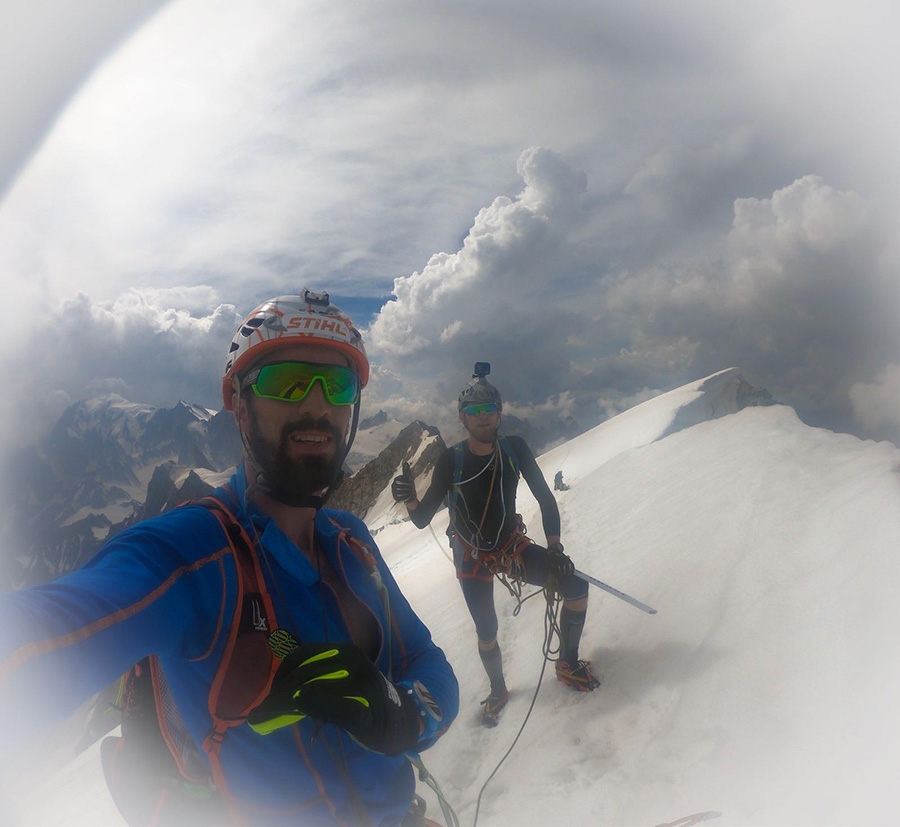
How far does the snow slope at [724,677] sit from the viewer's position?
2953mm

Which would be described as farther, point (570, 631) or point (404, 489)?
point (404, 489)

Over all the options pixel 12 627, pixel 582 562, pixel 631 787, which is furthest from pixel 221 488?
pixel 582 562

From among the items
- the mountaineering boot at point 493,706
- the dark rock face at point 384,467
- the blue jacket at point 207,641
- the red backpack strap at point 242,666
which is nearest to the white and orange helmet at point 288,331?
the blue jacket at point 207,641

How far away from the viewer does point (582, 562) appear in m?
7.29

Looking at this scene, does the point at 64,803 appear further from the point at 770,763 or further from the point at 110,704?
the point at 770,763

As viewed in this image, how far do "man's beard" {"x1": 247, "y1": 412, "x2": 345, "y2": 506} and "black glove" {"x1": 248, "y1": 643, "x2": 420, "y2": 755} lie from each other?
2.24 feet

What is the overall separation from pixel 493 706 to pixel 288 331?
4362 mm

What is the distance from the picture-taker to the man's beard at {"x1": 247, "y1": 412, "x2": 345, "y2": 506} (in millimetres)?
1999

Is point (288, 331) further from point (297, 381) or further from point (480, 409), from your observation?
point (480, 409)

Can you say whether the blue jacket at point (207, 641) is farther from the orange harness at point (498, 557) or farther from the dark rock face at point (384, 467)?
the dark rock face at point (384, 467)

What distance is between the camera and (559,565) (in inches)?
171

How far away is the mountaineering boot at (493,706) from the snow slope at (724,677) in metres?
0.13

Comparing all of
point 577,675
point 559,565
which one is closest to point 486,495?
point 559,565

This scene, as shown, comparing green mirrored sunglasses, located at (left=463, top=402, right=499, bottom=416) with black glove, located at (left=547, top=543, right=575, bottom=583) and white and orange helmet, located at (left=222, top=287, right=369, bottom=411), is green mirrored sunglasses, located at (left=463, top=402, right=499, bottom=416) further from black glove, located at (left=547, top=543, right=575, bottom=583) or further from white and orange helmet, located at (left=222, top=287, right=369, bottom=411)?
white and orange helmet, located at (left=222, top=287, right=369, bottom=411)
